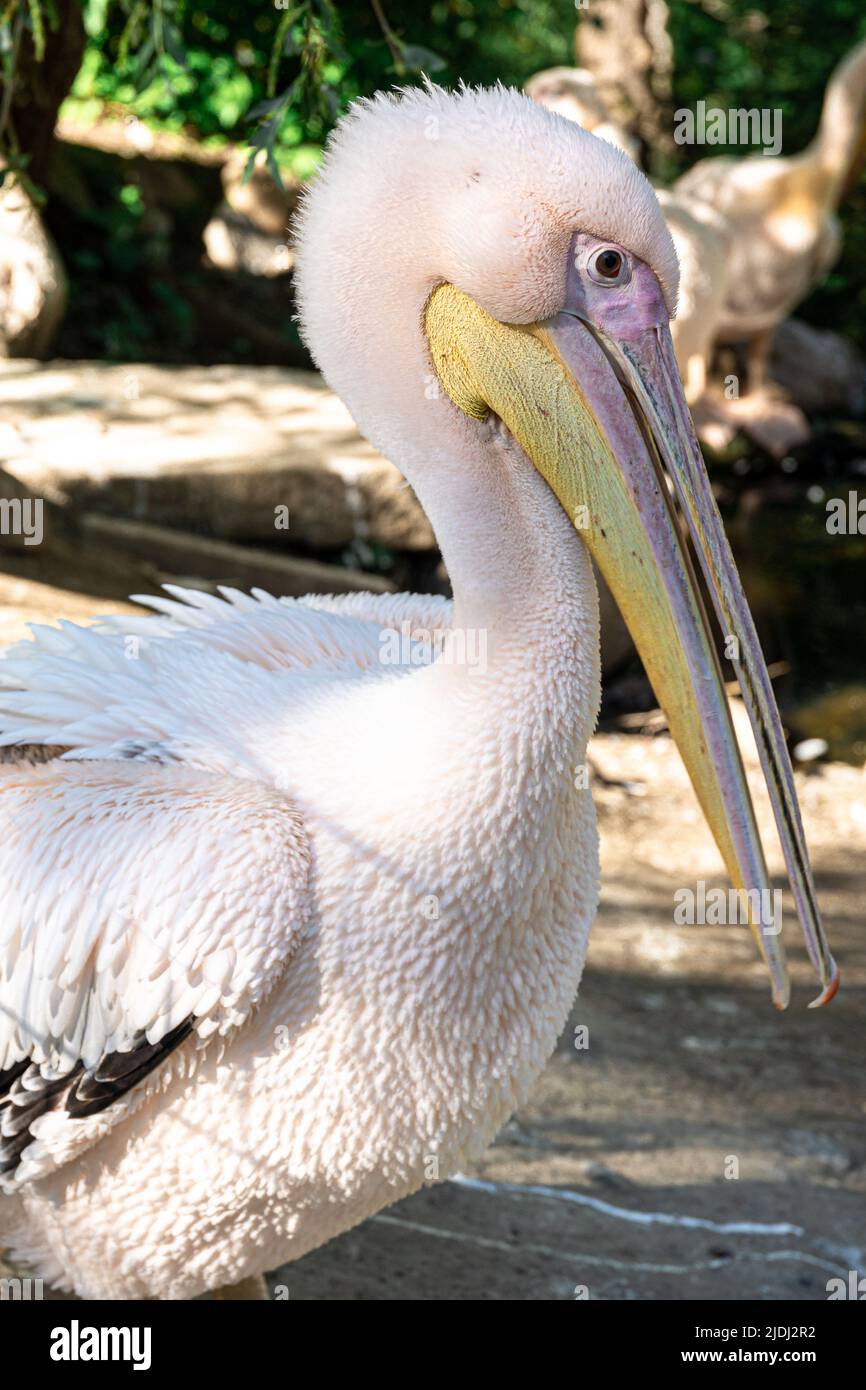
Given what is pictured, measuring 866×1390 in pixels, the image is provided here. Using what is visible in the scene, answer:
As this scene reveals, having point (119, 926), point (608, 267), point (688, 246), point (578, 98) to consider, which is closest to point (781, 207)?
point (688, 246)

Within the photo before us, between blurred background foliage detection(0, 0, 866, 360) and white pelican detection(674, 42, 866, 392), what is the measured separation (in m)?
1.46

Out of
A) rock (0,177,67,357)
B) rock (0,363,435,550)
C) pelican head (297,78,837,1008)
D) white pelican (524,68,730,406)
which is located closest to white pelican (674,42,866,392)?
white pelican (524,68,730,406)

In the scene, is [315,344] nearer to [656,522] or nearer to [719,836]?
[656,522]

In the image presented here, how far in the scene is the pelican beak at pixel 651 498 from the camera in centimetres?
193

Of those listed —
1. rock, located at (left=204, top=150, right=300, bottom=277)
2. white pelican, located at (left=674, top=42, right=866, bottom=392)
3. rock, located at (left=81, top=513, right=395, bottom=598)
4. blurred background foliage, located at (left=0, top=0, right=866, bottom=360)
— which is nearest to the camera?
rock, located at (left=81, top=513, right=395, bottom=598)

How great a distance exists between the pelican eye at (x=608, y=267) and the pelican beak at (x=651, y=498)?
6 cm

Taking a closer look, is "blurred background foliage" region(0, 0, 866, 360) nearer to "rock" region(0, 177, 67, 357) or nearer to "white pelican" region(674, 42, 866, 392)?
"rock" region(0, 177, 67, 357)

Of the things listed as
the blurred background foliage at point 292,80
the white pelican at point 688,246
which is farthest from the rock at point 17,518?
the white pelican at point 688,246

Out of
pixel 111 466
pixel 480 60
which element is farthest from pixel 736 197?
pixel 111 466

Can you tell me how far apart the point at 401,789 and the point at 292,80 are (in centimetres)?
437

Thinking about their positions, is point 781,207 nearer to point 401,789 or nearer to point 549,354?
point 549,354

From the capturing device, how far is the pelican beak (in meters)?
1.93

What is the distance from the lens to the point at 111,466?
564cm

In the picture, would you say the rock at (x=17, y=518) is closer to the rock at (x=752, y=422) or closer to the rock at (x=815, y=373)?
the rock at (x=752, y=422)
